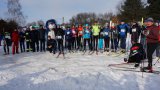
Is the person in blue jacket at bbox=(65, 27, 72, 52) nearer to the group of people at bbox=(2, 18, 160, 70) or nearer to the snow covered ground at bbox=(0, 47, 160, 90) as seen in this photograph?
the group of people at bbox=(2, 18, 160, 70)

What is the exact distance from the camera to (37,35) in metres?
20.3

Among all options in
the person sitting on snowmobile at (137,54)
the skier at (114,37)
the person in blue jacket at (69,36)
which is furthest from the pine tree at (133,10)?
the person sitting on snowmobile at (137,54)

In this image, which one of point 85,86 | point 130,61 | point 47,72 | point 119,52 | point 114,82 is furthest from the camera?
point 119,52

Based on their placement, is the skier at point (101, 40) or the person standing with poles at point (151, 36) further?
the skier at point (101, 40)

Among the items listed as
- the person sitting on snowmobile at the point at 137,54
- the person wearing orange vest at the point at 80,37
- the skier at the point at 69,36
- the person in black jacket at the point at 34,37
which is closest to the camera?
the person sitting on snowmobile at the point at 137,54

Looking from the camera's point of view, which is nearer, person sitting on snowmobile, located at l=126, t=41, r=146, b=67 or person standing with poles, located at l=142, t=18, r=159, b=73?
person standing with poles, located at l=142, t=18, r=159, b=73

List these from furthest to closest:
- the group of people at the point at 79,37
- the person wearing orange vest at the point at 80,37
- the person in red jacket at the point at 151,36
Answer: the person wearing orange vest at the point at 80,37, the group of people at the point at 79,37, the person in red jacket at the point at 151,36

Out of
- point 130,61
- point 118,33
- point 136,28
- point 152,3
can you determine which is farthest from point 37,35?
point 152,3

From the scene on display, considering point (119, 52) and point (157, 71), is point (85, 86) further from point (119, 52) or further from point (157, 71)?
point (119, 52)

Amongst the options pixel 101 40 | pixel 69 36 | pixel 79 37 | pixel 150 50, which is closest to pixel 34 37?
pixel 69 36

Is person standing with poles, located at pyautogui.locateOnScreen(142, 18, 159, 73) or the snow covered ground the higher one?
person standing with poles, located at pyautogui.locateOnScreen(142, 18, 159, 73)

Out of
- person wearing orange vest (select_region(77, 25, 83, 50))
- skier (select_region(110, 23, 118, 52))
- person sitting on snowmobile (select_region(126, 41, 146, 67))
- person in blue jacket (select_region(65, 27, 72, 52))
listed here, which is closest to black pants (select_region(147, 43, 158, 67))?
person sitting on snowmobile (select_region(126, 41, 146, 67))

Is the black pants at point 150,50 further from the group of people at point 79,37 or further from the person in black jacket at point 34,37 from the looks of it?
the person in black jacket at point 34,37

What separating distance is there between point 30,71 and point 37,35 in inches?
355
